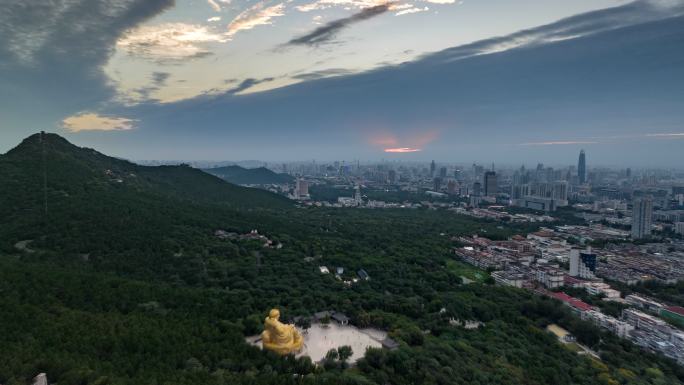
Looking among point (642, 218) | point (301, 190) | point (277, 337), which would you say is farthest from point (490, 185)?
point (277, 337)

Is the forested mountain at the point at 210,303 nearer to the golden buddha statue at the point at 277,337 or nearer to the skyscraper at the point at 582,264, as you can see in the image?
the golden buddha statue at the point at 277,337

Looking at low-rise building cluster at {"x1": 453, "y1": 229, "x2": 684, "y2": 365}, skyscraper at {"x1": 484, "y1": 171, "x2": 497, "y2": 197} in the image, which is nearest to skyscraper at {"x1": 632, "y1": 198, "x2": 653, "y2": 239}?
low-rise building cluster at {"x1": 453, "y1": 229, "x2": 684, "y2": 365}

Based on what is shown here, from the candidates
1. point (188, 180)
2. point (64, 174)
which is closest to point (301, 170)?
point (188, 180)

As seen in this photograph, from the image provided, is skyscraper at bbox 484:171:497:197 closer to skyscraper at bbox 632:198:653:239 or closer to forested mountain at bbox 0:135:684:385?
skyscraper at bbox 632:198:653:239

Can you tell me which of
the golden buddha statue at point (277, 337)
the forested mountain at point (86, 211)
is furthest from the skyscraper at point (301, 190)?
the golden buddha statue at point (277, 337)

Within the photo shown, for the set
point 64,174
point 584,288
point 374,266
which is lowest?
point 584,288

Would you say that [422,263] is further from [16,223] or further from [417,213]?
[417,213]

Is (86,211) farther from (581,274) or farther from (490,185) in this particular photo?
(490,185)
